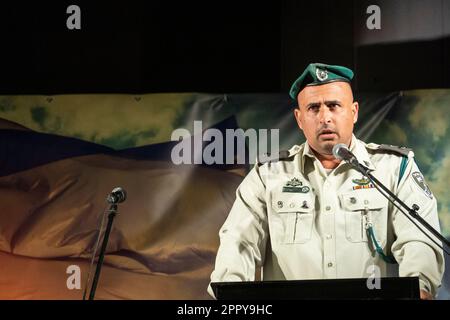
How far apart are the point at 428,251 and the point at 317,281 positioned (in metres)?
1.04

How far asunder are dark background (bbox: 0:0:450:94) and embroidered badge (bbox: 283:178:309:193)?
555 mm

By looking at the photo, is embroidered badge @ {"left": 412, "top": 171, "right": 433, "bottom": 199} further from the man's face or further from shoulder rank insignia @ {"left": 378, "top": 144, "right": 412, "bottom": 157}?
the man's face

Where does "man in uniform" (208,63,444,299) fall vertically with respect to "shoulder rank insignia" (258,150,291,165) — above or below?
below

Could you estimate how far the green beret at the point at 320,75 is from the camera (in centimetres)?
394

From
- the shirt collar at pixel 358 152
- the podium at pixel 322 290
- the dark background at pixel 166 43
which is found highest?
the dark background at pixel 166 43

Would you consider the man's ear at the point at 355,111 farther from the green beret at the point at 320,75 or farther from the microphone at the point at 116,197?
the microphone at the point at 116,197

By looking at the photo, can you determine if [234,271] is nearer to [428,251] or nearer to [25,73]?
[428,251]

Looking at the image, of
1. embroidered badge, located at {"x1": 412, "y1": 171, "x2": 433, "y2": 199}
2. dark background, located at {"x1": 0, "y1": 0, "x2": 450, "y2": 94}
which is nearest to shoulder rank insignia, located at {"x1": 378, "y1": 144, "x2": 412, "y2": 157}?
embroidered badge, located at {"x1": 412, "y1": 171, "x2": 433, "y2": 199}

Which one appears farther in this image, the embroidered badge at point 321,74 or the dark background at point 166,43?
the dark background at point 166,43

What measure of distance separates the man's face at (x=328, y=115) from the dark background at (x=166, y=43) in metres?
0.32

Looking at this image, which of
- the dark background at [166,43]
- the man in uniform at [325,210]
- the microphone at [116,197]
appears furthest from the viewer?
the dark background at [166,43]

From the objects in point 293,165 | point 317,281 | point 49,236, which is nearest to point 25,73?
point 49,236

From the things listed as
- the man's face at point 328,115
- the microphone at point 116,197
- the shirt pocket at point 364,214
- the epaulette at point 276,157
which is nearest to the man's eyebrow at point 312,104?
the man's face at point 328,115

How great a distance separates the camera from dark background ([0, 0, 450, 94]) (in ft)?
13.9
